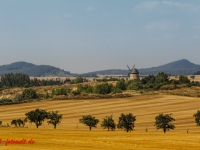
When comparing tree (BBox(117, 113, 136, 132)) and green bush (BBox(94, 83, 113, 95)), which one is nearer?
tree (BBox(117, 113, 136, 132))

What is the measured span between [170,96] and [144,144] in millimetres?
106519

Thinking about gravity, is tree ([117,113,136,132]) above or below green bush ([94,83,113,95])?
below

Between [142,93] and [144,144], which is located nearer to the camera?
[144,144]

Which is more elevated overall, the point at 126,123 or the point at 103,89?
the point at 103,89

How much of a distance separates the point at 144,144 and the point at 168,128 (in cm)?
4123

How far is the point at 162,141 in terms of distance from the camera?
41656mm

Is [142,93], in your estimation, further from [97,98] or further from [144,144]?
[144,144]

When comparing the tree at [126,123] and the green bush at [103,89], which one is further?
the green bush at [103,89]

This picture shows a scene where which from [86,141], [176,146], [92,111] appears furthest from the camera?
[92,111]

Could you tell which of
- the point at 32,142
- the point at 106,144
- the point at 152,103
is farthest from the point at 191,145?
the point at 152,103

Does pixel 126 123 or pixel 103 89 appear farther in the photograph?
pixel 103 89

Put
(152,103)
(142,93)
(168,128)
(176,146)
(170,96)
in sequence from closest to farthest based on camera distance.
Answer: (176,146), (168,128), (152,103), (170,96), (142,93)

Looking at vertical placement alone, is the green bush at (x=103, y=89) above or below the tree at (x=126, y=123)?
above

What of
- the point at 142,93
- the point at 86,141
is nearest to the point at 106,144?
the point at 86,141
